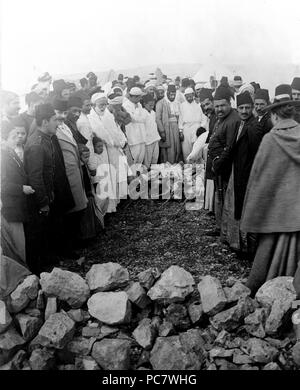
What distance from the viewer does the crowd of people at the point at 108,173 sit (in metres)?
3.89

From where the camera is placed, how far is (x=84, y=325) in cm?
352

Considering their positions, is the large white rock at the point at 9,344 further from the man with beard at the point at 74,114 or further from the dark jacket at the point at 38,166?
the man with beard at the point at 74,114

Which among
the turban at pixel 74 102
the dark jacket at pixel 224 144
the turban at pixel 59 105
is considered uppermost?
the turban at pixel 59 105

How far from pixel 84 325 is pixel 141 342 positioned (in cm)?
48

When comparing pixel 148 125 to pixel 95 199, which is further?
pixel 148 125

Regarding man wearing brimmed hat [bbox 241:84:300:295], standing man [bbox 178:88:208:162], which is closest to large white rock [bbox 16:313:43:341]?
man wearing brimmed hat [bbox 241:84:300:295]

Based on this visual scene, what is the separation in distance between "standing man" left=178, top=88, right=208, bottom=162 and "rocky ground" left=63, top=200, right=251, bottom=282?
134 inches

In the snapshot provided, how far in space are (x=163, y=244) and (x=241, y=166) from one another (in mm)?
1406

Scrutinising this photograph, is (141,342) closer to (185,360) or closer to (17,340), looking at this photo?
(185,360)

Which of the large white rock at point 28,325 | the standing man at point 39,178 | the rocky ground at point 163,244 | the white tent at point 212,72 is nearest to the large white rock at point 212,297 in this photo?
the rocky ground at point 163,244

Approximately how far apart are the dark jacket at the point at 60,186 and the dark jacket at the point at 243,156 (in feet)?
6.18

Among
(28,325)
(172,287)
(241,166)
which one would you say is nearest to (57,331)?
(28,325)

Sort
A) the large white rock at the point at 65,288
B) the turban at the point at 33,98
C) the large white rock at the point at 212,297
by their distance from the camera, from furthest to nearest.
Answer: the turban at the point at 33,98
the large white rock at the point at 65,288
the large white rock at the point at 212,297
